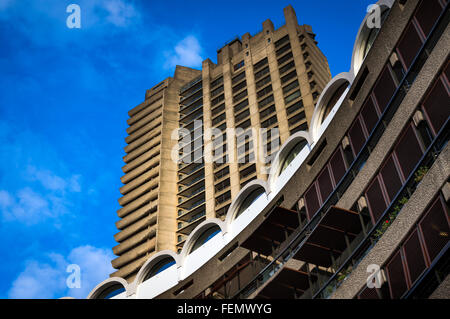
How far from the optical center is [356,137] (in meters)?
23.1

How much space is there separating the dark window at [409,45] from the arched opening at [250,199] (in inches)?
555

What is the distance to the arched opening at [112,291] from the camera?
39.9 meters

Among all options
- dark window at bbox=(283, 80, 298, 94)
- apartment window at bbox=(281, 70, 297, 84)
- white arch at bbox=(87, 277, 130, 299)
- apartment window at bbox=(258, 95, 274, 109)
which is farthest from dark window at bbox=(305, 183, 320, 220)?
apartment window at bbox=(281, 70, 297, 84)

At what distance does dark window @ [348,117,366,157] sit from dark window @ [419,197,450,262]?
6.86 meters

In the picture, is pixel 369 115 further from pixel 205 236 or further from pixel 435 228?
pixel 205 236

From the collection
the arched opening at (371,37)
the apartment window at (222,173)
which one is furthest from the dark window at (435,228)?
the apartment window at (222,173)

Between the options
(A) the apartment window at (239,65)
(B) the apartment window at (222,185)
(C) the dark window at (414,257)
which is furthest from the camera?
(A) the apartment window at (239,65)

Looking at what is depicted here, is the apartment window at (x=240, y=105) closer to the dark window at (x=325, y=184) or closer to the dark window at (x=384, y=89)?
the dark window at (x=325, y=184)

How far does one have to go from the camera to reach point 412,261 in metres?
16.2

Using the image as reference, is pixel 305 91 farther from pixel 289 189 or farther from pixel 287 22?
pixel 289 189

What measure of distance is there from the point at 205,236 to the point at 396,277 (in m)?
20.5

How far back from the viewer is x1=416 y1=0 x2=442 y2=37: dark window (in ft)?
61.5

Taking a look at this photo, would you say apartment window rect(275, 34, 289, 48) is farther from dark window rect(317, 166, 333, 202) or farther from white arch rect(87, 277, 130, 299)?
dark window rect(317, 166, 333, 202)

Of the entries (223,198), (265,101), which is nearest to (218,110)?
(265,101)
